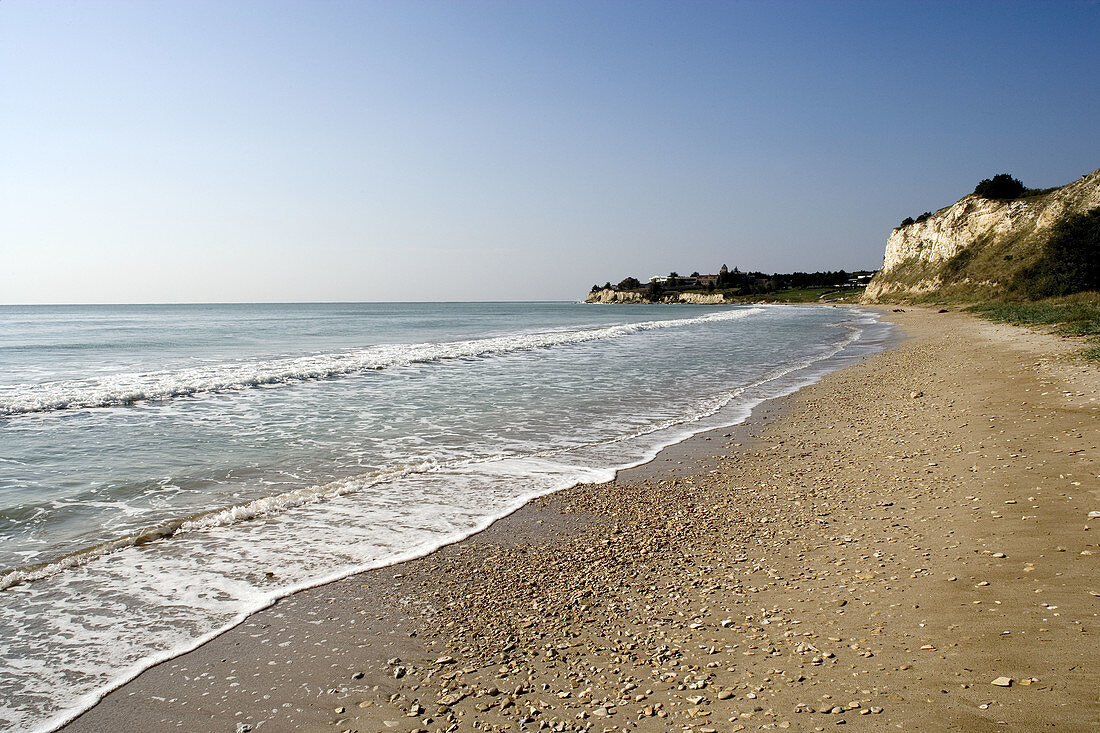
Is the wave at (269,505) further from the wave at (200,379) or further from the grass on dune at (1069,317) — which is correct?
the grass on dune at (1069,317)

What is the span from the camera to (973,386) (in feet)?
45.8

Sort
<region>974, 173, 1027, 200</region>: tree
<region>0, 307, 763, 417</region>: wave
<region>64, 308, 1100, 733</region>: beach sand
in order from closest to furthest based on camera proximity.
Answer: <region>64, 308, 1100, 733</region>: beach sand, <region>0, 307, 763, 417</region>: wave, <region>974, 173, 1027, 200</region>: tree

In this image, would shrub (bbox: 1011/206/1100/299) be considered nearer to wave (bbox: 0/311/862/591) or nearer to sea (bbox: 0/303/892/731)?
sea (bbox: 0/303/892/731)

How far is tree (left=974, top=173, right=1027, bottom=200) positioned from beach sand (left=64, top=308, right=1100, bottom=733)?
263ft

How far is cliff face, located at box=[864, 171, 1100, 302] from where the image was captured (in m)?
50.6

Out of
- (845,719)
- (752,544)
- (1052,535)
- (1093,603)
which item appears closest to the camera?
(845,719)

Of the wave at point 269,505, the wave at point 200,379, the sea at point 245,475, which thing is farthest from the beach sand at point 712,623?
the wave at point 200,379

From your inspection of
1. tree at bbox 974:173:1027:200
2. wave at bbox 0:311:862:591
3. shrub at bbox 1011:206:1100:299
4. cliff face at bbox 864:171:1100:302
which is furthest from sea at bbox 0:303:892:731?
tree at bbox 974:173:1027:200

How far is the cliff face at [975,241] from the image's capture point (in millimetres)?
50562

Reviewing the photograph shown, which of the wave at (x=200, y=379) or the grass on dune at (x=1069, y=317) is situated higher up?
the grass on dune at (x=1069, y=317)

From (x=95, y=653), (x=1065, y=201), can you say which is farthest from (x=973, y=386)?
(x=1065, y=201)

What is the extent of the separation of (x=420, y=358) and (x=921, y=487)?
23.1m

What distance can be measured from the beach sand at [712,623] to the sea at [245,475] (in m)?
0.65

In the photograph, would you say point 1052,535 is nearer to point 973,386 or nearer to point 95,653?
point 95,653
